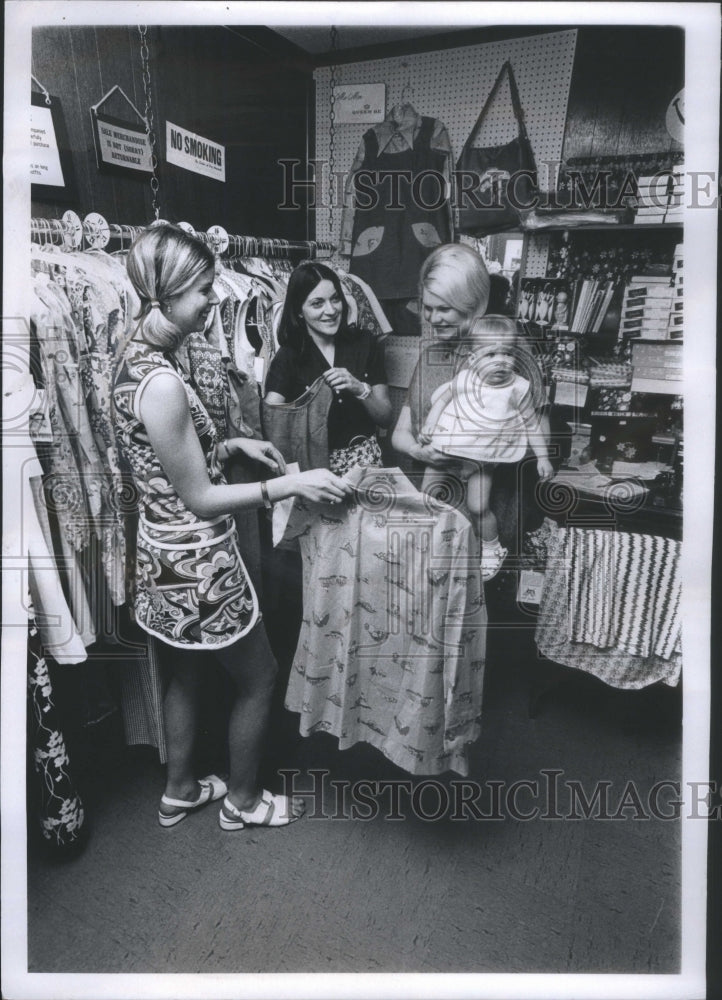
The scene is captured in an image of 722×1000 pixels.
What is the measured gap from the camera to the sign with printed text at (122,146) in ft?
4.34

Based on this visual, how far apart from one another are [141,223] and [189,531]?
1.94 ft

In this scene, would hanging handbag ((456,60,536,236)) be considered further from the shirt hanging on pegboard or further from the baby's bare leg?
the baby's bare leg

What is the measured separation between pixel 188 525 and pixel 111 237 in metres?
0.56

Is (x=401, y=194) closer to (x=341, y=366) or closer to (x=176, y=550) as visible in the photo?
(x=341, y=366)

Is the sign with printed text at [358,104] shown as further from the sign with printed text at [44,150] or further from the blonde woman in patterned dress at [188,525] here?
the sign with printed text at [44,150]

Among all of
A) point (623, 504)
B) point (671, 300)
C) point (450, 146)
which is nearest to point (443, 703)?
point (623, 504)

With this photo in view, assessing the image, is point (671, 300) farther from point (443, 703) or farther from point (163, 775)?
point (163, 775)

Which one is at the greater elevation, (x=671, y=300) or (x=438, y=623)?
(x=671, y=300)

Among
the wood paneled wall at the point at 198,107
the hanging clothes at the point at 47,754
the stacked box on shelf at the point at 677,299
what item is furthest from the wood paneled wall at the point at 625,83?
the hanging clothes at the point at 47,754

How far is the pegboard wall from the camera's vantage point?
1.29 meters

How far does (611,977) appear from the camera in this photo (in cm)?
138

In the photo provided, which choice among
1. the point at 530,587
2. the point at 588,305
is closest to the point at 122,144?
the point at 588,305

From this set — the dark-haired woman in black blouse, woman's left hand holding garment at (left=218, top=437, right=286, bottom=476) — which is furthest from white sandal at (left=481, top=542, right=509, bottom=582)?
woman's left hand holding garment at (left=218, top=437, right=286, bottom=476)

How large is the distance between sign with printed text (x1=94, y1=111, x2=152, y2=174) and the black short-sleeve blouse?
44 cm
